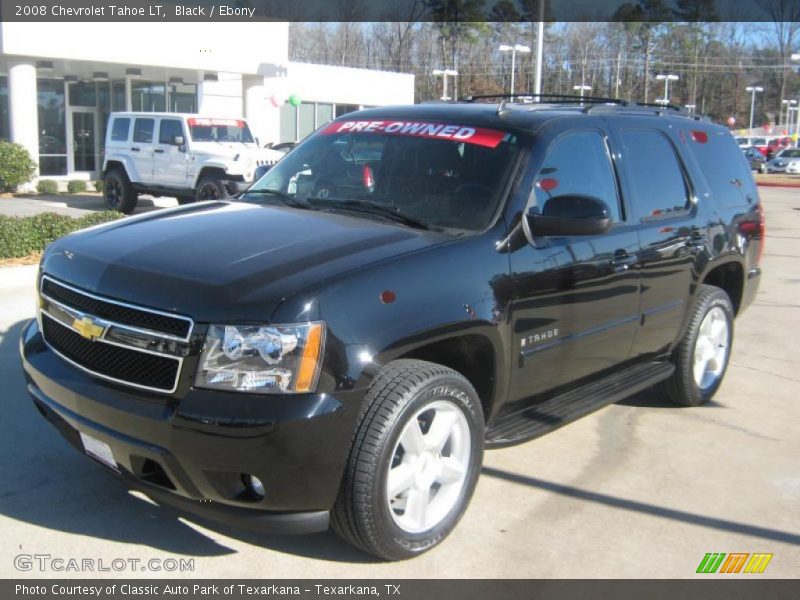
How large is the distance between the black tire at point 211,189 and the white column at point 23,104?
871 cm

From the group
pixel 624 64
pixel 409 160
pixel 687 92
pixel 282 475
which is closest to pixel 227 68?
pixel 409 160

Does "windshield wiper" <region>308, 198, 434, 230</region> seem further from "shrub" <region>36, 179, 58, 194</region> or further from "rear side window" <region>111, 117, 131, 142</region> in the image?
"shrub" <region>36, 179, 58, 194</region>

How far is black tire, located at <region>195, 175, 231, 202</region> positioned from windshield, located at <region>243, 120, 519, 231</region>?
1134 centimetres

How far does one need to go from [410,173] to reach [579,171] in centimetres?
95

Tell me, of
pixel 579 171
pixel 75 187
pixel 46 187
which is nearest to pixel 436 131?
pixel 579 171

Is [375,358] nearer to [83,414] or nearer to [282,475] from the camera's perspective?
[282,475]

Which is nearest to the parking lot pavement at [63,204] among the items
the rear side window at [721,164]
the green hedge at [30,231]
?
the green hedge at [30,231]

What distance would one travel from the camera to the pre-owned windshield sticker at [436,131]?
14.1 ft

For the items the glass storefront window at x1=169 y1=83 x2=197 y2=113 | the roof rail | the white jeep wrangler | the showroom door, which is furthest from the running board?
the glass storefront window at x1=169 y1=83 x2=197 y2=113

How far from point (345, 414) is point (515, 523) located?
1.31 m

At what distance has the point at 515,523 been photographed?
3965 millimetres

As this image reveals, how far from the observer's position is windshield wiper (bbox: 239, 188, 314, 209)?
4.35m

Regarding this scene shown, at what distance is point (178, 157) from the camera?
54.3 ft

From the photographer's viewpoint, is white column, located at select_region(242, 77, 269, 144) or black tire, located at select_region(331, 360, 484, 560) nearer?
black tire, located at select_region(331, 360, 484, 560)
